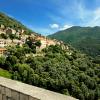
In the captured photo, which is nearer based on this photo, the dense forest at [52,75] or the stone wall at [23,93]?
the stone wall at [23,93]

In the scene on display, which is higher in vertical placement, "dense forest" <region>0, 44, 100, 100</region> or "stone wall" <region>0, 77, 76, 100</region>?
"stone wall" <region>0, 77, 76, 100</region>

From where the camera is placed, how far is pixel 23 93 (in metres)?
3.72

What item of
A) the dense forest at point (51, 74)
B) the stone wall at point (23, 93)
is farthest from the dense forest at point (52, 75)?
the stone wall at point (23, 93)

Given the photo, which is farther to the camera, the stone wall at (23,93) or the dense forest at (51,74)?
the dense forest at (51,74)

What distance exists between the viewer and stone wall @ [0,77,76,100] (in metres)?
A: 3.55

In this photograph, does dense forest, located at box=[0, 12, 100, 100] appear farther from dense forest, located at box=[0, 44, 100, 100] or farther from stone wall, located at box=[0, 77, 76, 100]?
stone wall, located at box=[0, 77, 76, 100]

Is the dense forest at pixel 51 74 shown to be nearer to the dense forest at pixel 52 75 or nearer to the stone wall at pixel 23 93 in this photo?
the dense forest at pixel 52 75

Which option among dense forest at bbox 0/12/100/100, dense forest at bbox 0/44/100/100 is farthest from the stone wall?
dense forest at bbox 0/12/100/100

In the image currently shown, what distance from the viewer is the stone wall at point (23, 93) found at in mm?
3554

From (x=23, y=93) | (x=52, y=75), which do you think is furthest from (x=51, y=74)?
(x=23, y=93)

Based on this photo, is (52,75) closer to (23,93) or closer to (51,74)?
(51,74)

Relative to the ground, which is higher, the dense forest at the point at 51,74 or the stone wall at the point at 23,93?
the stone wall at the point at 23,93

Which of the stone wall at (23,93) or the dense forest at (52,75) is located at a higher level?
the stone wall at (23,93)

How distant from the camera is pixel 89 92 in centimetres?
4472
